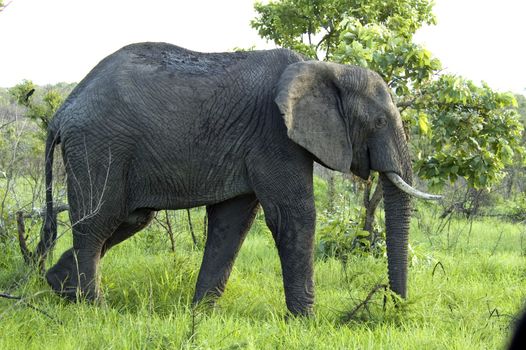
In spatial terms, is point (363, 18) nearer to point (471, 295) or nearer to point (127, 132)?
point (471, 295)

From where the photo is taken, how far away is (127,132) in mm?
4508

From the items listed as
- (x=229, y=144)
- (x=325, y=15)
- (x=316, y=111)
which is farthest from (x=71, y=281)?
(x=325, y=15)

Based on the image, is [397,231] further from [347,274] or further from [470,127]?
[470,127]

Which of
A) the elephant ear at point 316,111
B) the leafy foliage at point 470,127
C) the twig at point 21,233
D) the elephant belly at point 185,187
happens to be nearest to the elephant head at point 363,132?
the elephant ear at point 316,111

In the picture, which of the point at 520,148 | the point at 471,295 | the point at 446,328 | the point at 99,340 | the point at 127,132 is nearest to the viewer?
the point at 99,340

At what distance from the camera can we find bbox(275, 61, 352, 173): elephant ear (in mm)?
4238

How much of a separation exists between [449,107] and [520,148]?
2.72 ft

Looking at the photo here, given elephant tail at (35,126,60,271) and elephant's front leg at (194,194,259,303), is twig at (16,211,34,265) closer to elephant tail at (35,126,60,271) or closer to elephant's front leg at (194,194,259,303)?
elephant tail at (35,126,60,271)

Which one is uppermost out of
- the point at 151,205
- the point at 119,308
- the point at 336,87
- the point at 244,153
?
the point at 336,87

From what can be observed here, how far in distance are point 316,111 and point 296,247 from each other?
3.19 feet

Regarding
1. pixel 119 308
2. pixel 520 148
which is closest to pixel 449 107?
pixel 520 148

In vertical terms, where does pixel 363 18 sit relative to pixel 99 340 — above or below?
above

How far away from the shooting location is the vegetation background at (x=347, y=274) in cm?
367

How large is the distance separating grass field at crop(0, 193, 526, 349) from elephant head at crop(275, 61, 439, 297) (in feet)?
1.39
